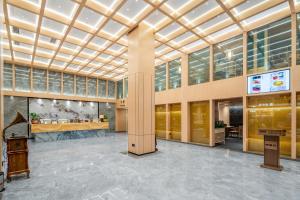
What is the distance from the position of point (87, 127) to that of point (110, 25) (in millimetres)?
7692

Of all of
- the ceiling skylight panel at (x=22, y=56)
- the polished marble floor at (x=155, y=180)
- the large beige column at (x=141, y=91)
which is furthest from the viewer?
the ceiling skylight panel at (x=22, y=56)

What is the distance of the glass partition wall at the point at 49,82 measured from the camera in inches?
430

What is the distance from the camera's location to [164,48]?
8.86m

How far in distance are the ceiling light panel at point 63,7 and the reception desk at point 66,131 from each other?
705 cm

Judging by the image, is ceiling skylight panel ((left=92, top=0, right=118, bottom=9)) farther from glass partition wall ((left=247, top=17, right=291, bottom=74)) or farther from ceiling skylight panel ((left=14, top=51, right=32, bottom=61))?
ceiling skylight panel ((left=14, top=51, right=32, bottom=61))

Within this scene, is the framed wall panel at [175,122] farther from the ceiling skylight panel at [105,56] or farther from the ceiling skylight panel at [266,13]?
the ceiling skylight panel at [266,13]

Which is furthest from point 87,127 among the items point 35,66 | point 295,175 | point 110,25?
point 295,175

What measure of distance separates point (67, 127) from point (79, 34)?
637cm

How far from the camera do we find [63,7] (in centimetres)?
558

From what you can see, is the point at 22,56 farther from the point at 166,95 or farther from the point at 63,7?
the point at 166,95

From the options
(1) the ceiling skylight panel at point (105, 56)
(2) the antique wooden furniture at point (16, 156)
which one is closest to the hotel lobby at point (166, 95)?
(2) the antique wooden furniture at point (16, 156)

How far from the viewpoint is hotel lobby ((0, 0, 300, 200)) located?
376 cm

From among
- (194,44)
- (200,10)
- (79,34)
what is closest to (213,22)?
(200,10)

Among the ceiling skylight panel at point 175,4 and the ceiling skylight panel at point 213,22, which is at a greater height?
the ceiling skylight panel at point 175,4
